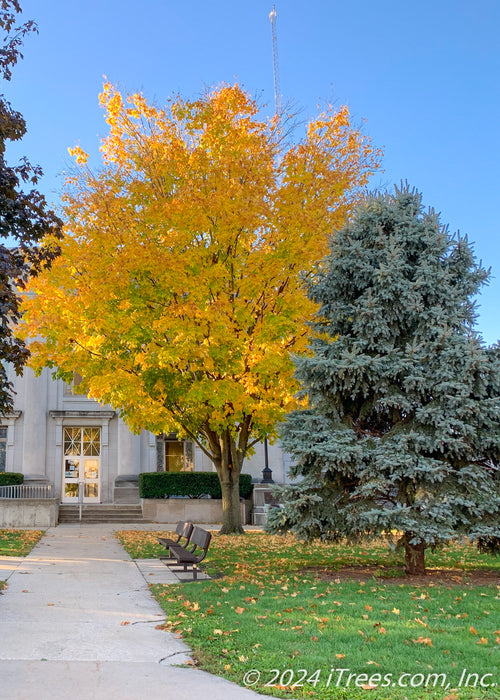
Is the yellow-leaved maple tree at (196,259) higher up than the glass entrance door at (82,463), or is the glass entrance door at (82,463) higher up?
the yellow-leaved maple tree at (196,259)

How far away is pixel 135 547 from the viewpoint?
51.0 feet

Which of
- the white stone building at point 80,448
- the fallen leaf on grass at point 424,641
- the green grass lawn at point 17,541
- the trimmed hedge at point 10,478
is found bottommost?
the green grass lawn at point 17,541

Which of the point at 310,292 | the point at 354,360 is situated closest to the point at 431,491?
the point at 354,360

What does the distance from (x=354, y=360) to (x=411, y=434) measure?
1.41 metres

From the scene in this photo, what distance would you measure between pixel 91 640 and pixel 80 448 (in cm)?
2446

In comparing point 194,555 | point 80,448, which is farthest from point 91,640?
point 80,448

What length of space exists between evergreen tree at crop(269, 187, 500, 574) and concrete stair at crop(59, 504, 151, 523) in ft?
50.3

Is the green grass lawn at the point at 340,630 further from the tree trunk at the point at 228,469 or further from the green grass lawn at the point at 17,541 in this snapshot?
the tree trunk at the point at 228,469

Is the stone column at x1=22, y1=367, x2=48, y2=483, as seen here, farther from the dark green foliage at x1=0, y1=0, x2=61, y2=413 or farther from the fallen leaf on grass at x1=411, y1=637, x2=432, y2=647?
the fallen leaf on grass at x1=411, y1=637, x2=432, y2=647

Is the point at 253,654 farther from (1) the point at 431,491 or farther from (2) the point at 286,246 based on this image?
(2) the point at 286,246

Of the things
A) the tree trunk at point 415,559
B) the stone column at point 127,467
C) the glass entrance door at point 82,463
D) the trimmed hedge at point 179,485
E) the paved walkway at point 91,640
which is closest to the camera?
the paved walkway at point 91,640

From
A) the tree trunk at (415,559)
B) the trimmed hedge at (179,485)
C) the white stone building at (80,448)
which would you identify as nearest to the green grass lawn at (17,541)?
the trimmed hedge at (179,485)

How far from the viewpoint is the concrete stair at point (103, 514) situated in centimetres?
2430

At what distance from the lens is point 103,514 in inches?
979
